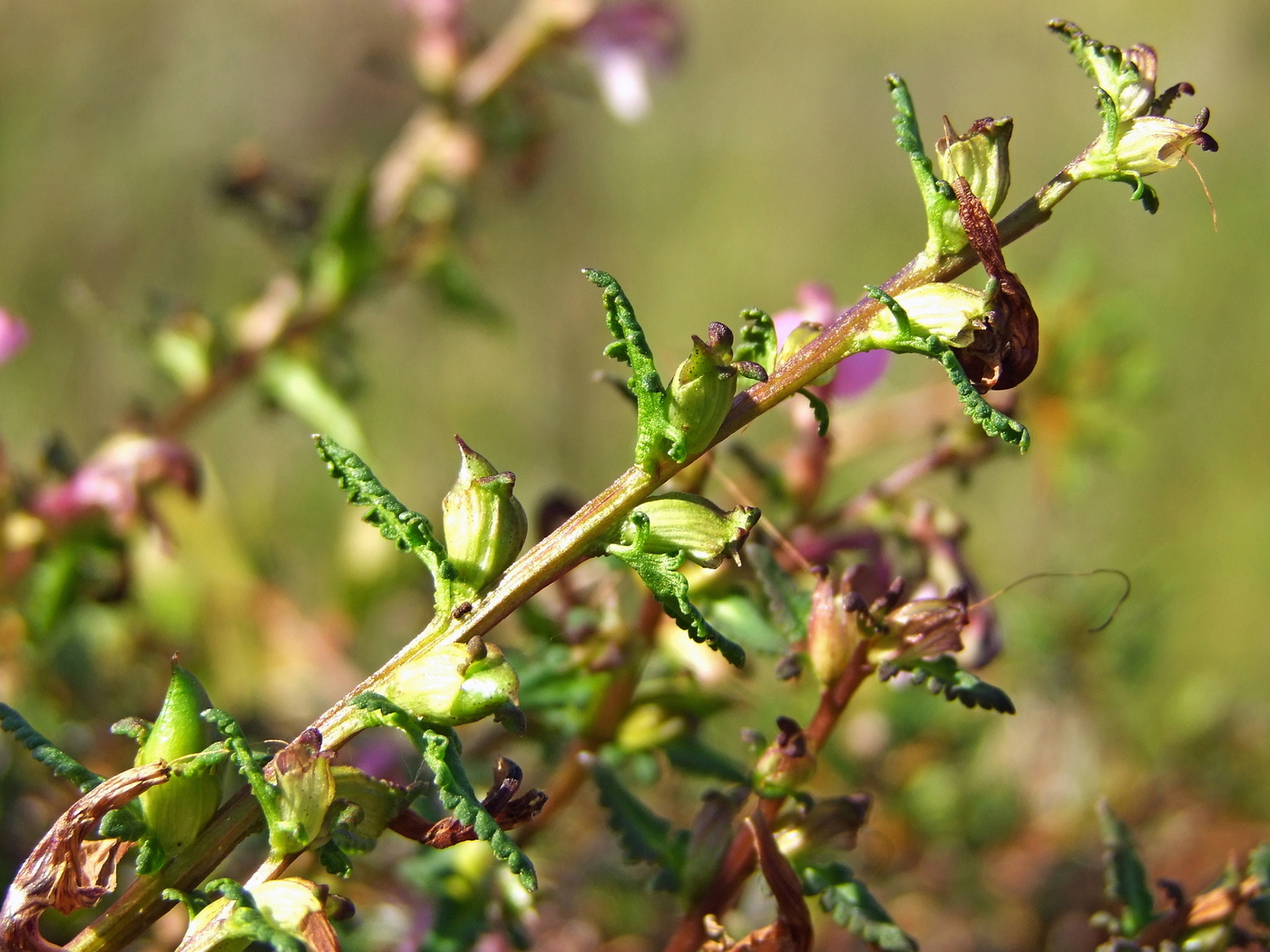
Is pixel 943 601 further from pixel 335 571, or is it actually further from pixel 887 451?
pixel 887 451

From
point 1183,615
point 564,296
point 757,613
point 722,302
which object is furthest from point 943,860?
point 722,302

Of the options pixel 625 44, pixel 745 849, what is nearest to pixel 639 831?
pixel 745 849

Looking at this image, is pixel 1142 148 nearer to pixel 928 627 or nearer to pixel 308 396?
pixel 928 627

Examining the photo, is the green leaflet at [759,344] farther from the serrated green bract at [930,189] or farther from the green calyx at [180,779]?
the green calyx at [180,779]

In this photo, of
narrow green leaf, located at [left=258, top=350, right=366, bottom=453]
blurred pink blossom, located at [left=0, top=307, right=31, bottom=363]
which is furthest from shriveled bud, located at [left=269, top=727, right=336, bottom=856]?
narrow green leaf, located at [left=258, top=350, right=366, bottom=453]

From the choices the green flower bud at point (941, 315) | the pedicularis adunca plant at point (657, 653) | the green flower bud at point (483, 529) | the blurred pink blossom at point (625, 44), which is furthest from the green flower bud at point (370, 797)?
the blurred pink blossom at point (625, 44)

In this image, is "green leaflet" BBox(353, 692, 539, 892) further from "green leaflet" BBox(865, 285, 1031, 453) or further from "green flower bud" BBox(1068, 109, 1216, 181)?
"green flower bud" BBox(1068, 109, 1216, 181)
